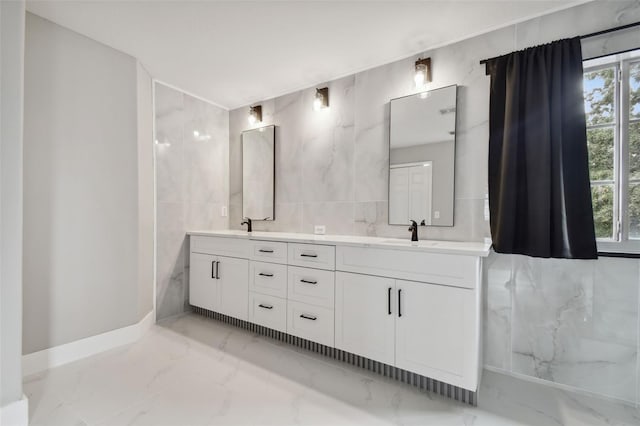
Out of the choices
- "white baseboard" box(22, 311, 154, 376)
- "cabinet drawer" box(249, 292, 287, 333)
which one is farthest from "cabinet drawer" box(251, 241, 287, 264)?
"white baseboard" box(22, 311, 154, 376)

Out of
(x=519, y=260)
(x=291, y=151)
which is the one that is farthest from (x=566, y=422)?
(x=291, y=151)

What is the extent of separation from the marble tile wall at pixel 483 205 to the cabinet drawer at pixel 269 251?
600 millimetres

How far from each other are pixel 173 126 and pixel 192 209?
0.88m

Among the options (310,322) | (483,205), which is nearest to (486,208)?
(483,205)

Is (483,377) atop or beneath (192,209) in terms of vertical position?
beneath

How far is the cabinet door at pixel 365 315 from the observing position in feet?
6.49

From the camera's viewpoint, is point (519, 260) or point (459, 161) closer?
point (519, 260)

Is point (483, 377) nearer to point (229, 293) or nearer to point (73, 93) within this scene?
point (229, 293)

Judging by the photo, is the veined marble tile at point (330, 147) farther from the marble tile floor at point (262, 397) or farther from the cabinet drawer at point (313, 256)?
the marble tile floor at point (262, 397)

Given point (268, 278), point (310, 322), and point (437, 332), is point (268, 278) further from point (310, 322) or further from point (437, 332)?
point (437, 332)

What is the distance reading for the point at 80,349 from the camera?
2.30 m

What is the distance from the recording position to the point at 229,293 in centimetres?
289

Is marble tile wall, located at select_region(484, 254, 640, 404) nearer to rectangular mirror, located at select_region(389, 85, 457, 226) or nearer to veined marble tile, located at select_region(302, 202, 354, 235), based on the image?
rectangular mirror, located at select_region(389, 85, 457, 226)

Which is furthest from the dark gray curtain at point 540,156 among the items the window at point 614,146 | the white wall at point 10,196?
the white wall at point 10,196
